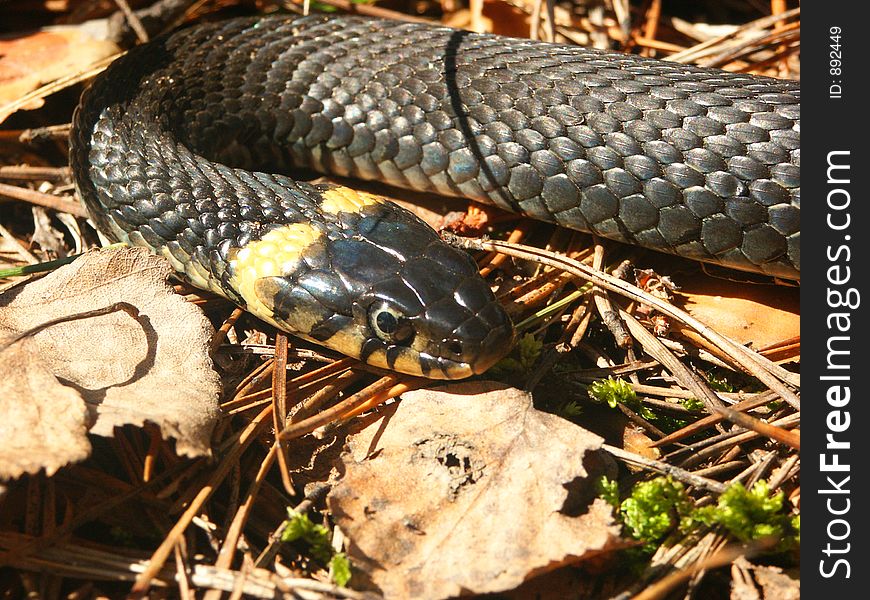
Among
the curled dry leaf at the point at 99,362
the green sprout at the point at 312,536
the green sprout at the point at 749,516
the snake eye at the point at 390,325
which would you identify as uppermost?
the curled dry leaf at the point at 99,362

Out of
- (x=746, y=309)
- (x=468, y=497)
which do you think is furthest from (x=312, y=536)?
(x=746, y=309)

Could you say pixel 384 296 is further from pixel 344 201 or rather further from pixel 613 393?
pixel 613 393

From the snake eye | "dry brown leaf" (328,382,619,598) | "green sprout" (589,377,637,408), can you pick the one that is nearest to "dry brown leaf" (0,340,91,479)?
"dry brown leaf" (328,382,619,598)

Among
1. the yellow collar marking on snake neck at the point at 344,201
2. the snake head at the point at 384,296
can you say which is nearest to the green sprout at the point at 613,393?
the snake head at the point at 384,296

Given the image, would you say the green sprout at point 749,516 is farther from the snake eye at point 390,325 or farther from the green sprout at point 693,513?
the snake eye at point 390,325

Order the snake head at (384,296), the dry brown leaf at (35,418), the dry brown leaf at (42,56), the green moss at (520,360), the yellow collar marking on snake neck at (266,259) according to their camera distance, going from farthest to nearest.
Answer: the dry brown leaf at (42,56), the yellow collar marking on snake neck at (266,259), the green moss at (520,360), the snake head at (384,296), the dry brown leaf at (35,418)

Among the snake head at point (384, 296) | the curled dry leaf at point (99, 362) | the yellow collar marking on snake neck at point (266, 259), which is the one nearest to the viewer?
the curled dry leaf at point (99, 362)

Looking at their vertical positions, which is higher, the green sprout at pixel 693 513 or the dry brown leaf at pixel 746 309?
the dry brown leaf at pixel 746 309

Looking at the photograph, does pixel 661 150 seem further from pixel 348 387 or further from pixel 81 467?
pixel 81 467

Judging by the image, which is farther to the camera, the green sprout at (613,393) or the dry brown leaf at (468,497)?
the green sprout at (613,393)
